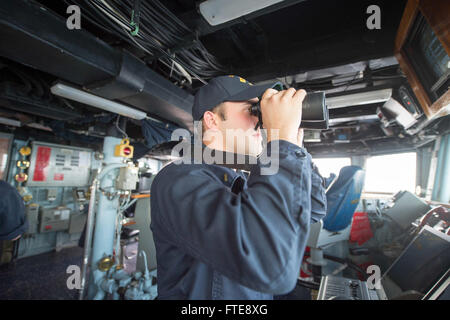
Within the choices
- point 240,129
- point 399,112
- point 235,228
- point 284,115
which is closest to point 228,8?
point 240,129

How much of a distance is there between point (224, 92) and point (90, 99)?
1.89 metres

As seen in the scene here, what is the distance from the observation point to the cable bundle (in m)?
1.21

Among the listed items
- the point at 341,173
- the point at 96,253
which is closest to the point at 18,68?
the point at 96,253

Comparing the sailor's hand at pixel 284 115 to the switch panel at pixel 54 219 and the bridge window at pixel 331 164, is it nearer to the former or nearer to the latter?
the bridge window at pixel 331 164

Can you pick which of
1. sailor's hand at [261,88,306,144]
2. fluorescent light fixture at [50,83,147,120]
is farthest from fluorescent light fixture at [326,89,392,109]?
fluorescent light fixture at [50,83,147,120]

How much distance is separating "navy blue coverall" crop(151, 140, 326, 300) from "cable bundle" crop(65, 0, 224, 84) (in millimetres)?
1146

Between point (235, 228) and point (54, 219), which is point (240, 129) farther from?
point (54, 219)

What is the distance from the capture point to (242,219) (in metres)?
0.51

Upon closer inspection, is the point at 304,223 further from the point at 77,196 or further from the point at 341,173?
the point at 77,196

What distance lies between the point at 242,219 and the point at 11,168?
620 centimetres

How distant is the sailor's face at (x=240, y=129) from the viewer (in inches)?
33.3

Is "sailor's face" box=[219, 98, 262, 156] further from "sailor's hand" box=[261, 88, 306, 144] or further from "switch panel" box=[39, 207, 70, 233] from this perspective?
"switch panel" box=[39, 207, 70, 233]

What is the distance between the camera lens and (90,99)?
6.89ft

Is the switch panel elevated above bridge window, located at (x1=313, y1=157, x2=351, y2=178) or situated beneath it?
situated beneath
